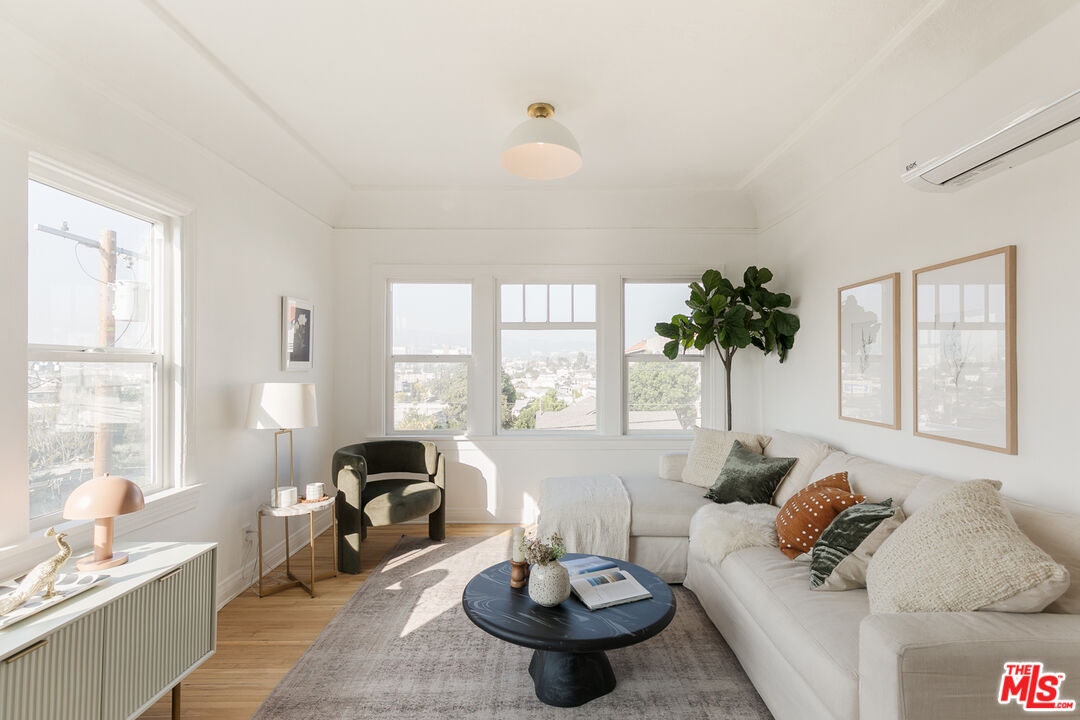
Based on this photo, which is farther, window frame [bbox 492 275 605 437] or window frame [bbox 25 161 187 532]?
window frame [bbox 492 275 605 437]

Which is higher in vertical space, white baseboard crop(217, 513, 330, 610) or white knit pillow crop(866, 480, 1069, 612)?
white knit pillow crop(866, 480, 1069, 612)

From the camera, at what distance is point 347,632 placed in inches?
108

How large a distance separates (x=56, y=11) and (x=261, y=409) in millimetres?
1948

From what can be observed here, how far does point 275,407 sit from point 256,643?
4.01 feet

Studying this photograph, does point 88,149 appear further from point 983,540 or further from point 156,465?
point 983,540

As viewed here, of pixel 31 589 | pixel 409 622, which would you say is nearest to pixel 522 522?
pixel 409 622

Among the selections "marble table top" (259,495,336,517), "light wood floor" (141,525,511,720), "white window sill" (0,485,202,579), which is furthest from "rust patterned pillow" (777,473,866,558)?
"white window sill" (0,485,202,579)

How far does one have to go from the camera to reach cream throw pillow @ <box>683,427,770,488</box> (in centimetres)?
379

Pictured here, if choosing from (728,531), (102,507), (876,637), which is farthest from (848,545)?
(102,507)

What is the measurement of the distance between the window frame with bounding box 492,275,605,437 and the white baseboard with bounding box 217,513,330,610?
1.64 m

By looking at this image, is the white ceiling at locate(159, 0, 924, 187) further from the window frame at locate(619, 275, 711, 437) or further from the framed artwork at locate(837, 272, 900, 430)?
the window frame at locate(619, 275, 711, 437)

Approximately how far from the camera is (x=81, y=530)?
216 centimetres

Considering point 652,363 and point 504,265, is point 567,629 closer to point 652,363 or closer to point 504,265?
point 652,363

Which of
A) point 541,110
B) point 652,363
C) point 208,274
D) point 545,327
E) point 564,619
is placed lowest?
point 564,619
